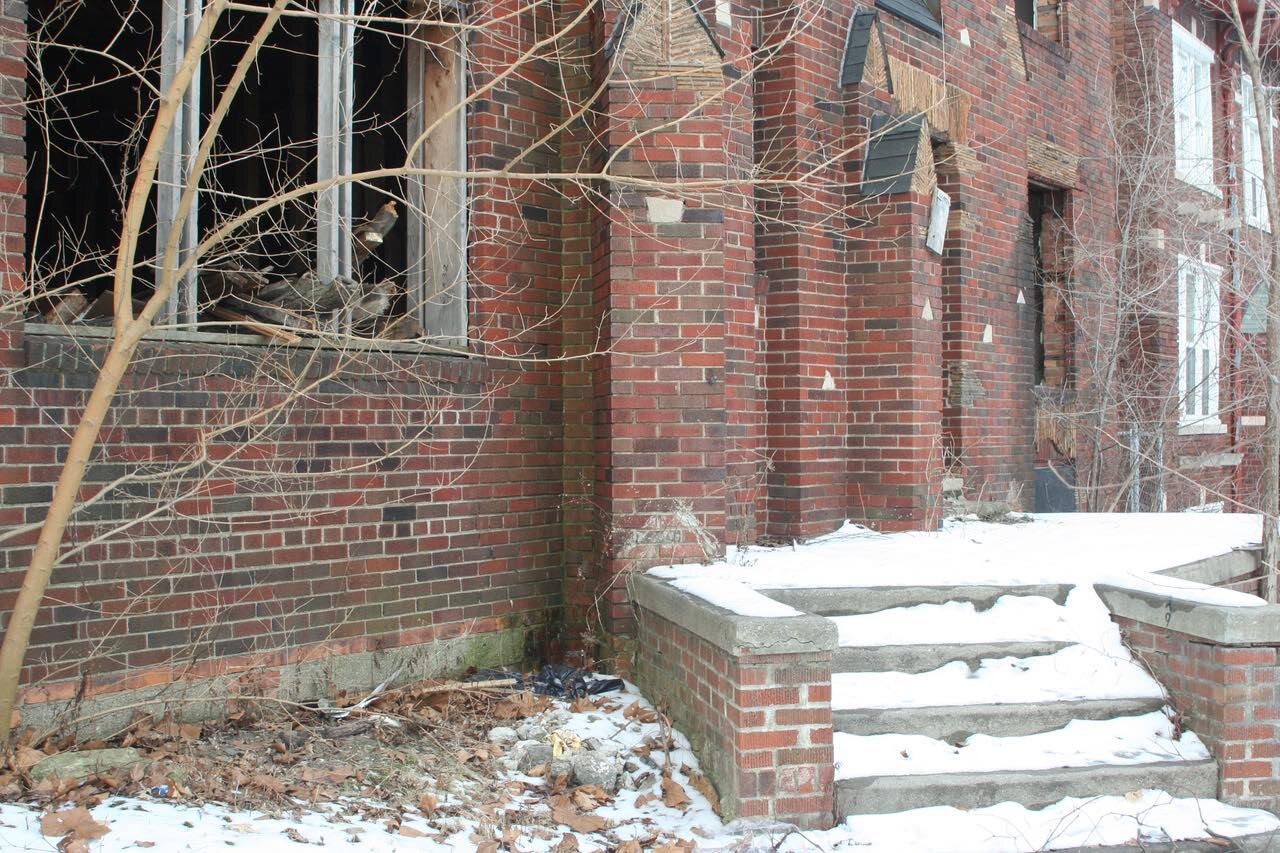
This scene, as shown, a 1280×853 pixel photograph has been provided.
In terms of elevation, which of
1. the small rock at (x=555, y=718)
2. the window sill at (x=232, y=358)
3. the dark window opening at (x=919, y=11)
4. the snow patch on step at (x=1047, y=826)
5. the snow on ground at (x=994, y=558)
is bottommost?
the snow patch on step at (x=1047, y=826)

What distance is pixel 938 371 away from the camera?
8.16 m

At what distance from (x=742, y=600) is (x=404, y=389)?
7.05ft

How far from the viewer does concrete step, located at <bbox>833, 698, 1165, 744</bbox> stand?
15.6 feet

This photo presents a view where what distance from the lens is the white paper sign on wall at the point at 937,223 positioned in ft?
26.3

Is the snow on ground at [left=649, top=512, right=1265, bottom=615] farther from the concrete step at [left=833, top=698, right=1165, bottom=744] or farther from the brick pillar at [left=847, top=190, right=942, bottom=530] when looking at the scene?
the concrete step at [left=833, top=698, right=1165, bottom=744]

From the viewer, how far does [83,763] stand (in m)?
3.95

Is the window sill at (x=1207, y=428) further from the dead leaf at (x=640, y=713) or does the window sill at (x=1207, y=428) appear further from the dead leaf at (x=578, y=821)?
the dead leaf at (x=578, y=821)

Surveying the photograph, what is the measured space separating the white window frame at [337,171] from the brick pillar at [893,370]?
10.9 feet

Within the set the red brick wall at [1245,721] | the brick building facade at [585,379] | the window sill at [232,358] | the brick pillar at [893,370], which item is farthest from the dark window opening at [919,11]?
the red brick wall at [1245,721]

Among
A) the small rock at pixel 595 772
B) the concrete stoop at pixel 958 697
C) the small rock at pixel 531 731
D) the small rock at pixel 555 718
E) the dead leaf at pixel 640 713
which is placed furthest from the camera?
the dead leaf at pixel 640 713

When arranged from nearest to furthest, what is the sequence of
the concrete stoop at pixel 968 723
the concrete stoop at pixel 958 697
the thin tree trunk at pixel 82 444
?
the thin tree trunk at pixel 82 444, the concrete stoop at pixel 958 697, the concrete stoop at pixel 968 723

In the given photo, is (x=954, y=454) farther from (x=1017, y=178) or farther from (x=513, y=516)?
(x=513, y=516)

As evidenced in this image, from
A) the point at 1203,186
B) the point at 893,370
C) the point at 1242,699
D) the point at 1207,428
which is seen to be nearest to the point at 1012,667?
the point at 1242,699

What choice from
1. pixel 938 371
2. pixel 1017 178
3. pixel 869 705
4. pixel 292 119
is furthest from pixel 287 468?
pixel 1017 178
